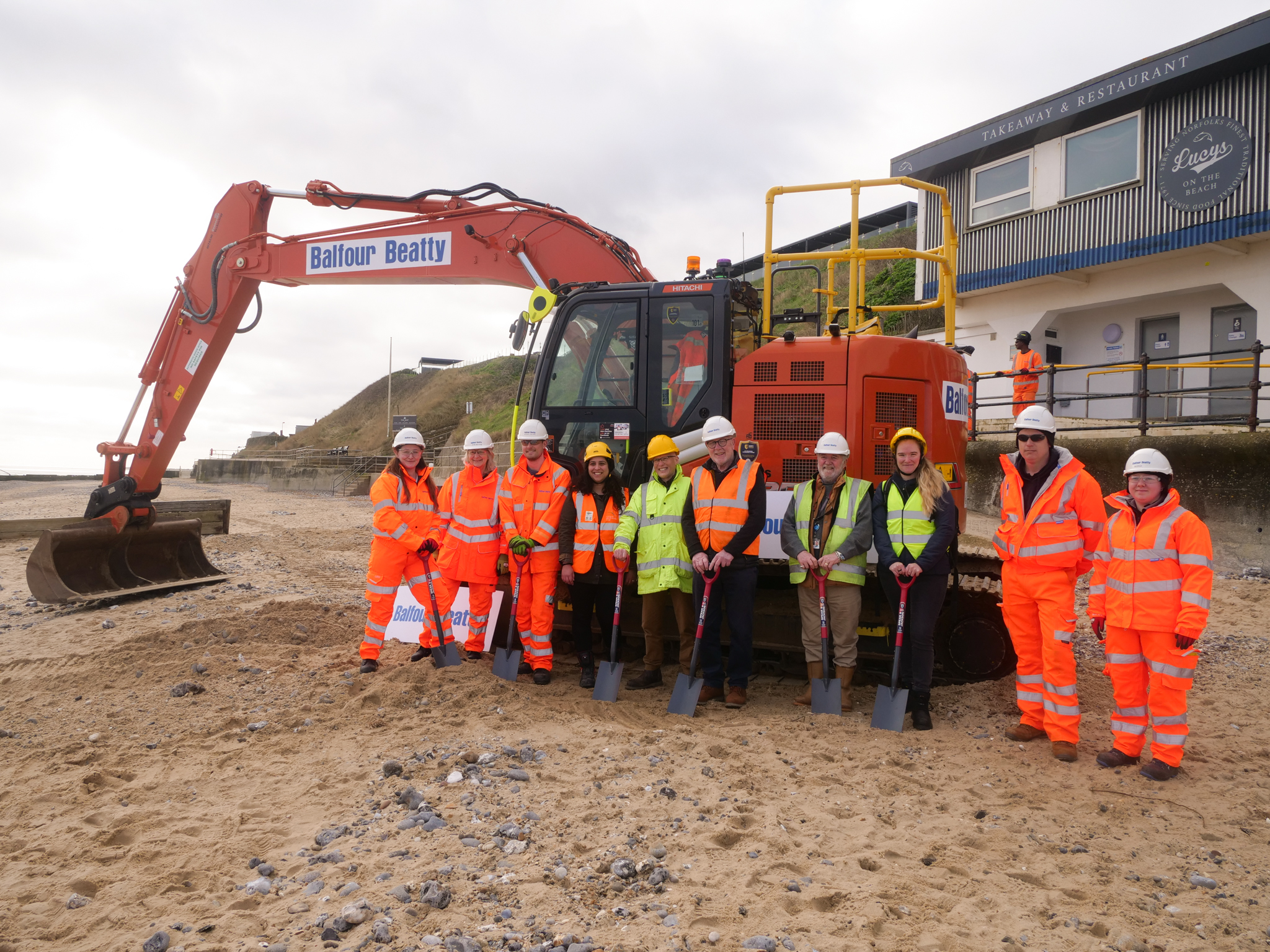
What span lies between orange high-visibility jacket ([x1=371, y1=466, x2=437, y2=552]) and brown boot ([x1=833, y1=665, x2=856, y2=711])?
3.36m

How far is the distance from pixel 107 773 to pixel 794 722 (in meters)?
4.09

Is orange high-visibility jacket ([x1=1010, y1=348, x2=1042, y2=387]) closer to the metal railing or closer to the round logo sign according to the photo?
the metal railing

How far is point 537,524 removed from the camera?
616 cm

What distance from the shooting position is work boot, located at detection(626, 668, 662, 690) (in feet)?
20.1

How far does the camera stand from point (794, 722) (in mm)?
5402

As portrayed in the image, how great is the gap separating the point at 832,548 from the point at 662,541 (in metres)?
1.20

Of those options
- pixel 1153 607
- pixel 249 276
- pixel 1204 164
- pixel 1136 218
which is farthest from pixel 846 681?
pixel 1204 164

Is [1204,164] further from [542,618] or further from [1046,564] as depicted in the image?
[542,618]

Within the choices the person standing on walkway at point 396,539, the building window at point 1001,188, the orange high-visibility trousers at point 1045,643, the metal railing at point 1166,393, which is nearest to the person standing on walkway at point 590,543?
the person standing on walkway at point 396,539

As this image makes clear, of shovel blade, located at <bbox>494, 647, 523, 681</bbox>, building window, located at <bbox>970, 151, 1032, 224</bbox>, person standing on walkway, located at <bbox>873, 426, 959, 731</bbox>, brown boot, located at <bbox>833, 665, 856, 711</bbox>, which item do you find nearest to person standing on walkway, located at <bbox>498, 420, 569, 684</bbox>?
shovel blade, located at <bbox>494, 647, 523, 681</bbox>

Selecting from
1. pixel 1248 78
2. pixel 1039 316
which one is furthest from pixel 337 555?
pixel 1248 78

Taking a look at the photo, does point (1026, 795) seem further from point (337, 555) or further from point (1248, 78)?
point (1248, 78)

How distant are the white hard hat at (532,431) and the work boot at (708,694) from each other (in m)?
2.24

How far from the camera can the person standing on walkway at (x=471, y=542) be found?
21.1ft
